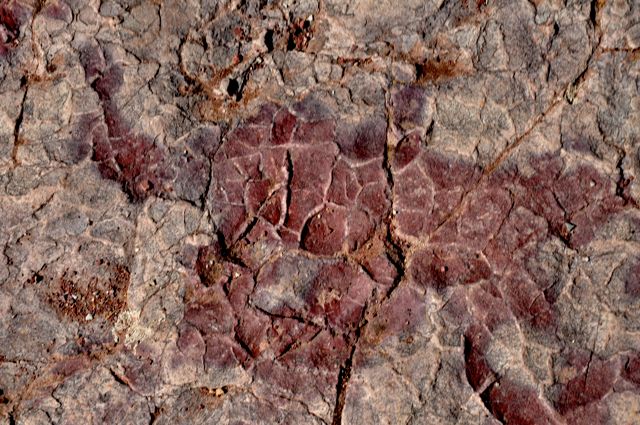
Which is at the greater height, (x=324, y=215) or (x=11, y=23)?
(x=11, y=23)

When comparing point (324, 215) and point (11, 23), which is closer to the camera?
point (324, 215)


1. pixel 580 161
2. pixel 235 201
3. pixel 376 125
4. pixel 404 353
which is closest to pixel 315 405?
pixel 404 353

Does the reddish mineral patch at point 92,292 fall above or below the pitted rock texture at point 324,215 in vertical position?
below

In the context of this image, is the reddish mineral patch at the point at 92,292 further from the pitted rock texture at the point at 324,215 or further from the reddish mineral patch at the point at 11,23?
the reddish mineral patch at the point at 11,23

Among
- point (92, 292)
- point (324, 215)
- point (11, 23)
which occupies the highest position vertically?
point (11, 23)

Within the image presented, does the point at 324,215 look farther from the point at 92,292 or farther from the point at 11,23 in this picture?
the point at 11,23

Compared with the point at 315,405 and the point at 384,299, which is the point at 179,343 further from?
the point at 384,299

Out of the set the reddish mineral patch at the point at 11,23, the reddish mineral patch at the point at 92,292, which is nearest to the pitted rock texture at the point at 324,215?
the reddish mineral patch at the point at 92,292

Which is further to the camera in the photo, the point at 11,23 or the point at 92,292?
the point at 11,23

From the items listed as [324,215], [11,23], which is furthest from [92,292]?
[11,23]
